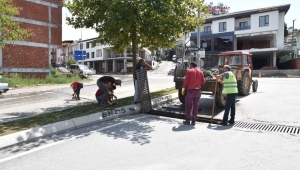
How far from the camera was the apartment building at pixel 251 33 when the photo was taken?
39.3m

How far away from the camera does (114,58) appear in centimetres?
5809

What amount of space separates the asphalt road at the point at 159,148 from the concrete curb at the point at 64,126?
23 centimetres

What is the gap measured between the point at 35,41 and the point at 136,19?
16880 millimetres

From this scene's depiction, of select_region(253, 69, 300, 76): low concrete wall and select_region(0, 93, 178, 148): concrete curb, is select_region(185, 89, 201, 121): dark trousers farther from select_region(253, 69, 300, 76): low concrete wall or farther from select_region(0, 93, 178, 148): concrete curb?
select_region(253, 69, 300, 76): low concrete wall

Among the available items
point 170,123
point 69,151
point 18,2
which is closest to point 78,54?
point 18,2

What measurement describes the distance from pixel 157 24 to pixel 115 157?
5803mm

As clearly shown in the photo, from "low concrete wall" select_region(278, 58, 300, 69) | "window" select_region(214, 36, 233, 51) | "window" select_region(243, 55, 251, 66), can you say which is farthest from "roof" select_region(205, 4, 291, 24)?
"window" select_region(243, 55, 251, 66)

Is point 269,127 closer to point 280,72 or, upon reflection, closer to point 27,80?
point 27,80

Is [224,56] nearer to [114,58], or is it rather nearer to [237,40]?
[237,40]

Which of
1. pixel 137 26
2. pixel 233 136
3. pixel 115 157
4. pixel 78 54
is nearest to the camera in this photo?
pixel 115 157

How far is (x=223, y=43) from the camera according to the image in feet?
146

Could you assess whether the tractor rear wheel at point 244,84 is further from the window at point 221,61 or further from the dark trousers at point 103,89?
the dark trousers at point 103,89

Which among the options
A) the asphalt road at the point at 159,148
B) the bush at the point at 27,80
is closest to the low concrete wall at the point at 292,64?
the bush at the point at 27,80

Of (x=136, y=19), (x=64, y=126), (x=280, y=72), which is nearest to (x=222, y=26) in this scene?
(x=280, y=72)
